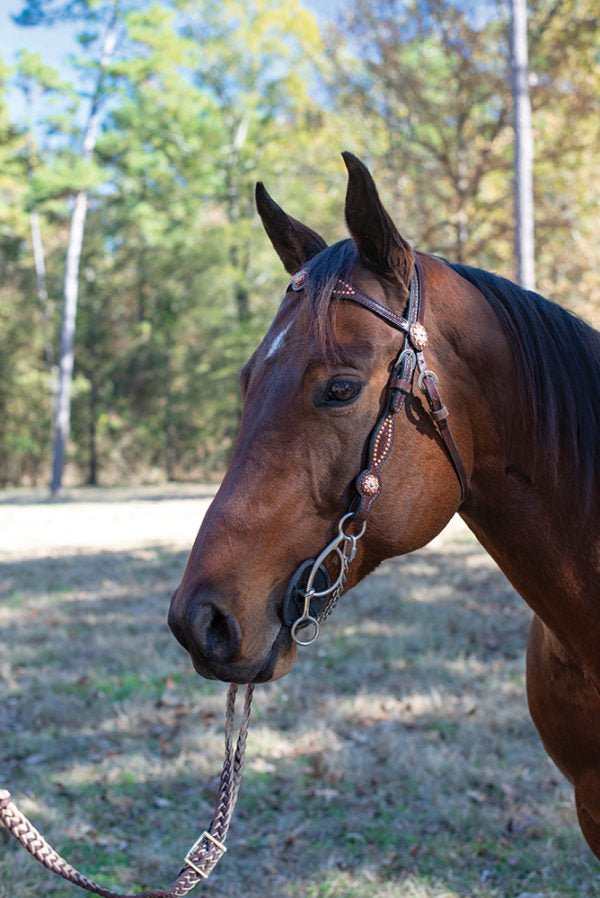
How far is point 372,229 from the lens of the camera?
147 cm

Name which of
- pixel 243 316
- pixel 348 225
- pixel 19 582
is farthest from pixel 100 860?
pixel 243 316

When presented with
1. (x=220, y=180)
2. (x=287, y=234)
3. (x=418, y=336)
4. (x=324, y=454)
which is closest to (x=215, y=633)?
(x=324, y=454)

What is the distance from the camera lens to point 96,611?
7.25 meters

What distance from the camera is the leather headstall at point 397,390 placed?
1430 mm

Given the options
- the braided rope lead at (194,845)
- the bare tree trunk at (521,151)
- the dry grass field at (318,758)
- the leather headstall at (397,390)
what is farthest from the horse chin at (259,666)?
the bare tree trunk at (521,151)

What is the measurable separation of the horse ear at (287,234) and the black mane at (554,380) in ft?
1.53

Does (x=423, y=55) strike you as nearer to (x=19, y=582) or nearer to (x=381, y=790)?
(x=19, y=582)

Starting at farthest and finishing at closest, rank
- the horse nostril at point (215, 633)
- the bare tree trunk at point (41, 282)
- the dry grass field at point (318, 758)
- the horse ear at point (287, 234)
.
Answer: the bare tree trunk at point (41, 282) → the dry grass field at point (318, 758) → the horse ear at point (287, 234) → the horse nostril at point (215, 633)

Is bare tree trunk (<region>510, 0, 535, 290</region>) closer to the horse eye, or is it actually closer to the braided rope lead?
the horse eye

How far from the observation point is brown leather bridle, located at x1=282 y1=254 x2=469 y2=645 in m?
1.40

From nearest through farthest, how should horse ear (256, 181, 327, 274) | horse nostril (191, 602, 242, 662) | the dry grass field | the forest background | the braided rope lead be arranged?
horse nostril (191, 602, 242, 662), the braided rope lead, horse ear (256, 181, 327, 274), the dry grass field, the forest background

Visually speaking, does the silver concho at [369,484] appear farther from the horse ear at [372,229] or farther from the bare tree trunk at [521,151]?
the bare tree trunk at [521,151]

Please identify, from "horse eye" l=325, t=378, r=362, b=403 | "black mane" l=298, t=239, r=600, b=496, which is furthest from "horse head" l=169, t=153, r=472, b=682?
"black mane" l=298, t=239, r=600, b=496

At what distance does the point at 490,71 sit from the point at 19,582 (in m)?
11.7
